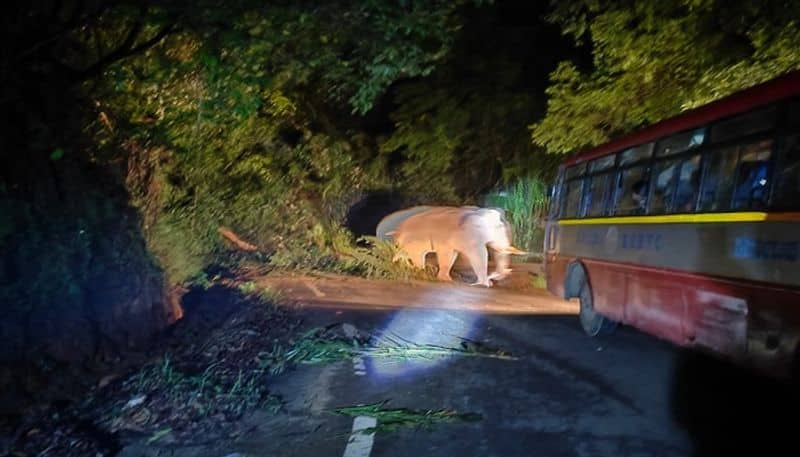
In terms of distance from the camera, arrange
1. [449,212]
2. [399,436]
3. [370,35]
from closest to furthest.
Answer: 1. [399,436]
2. [370,35]
3. [449,212]

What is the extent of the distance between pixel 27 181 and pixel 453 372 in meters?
5.14

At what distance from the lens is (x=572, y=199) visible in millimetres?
9859

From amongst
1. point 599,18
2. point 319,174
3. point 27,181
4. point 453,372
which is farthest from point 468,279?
point 27,181

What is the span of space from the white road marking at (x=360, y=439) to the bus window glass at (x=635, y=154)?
4461 millimetres

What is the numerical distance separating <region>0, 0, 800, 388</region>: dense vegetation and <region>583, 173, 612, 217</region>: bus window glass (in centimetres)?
277

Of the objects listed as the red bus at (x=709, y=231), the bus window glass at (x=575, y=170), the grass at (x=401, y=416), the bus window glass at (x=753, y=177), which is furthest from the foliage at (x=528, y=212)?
the grass at (x=401, y=416)

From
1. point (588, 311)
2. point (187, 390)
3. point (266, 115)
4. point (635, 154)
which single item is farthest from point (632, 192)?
point (266, 115)

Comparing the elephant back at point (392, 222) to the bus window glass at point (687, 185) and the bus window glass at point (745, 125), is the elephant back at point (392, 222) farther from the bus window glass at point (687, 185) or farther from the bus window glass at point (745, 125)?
the bus window glass at point (745, 125)

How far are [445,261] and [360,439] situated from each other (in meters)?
11.5

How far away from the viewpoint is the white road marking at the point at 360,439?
180 inches

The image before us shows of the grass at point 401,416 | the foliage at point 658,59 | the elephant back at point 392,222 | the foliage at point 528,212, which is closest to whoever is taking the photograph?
the grass at point 401,416

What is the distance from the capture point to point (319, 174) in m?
18.2

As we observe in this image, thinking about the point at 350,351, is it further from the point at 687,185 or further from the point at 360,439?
the point at 687,185

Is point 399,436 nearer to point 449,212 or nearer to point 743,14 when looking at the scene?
point 743,14
